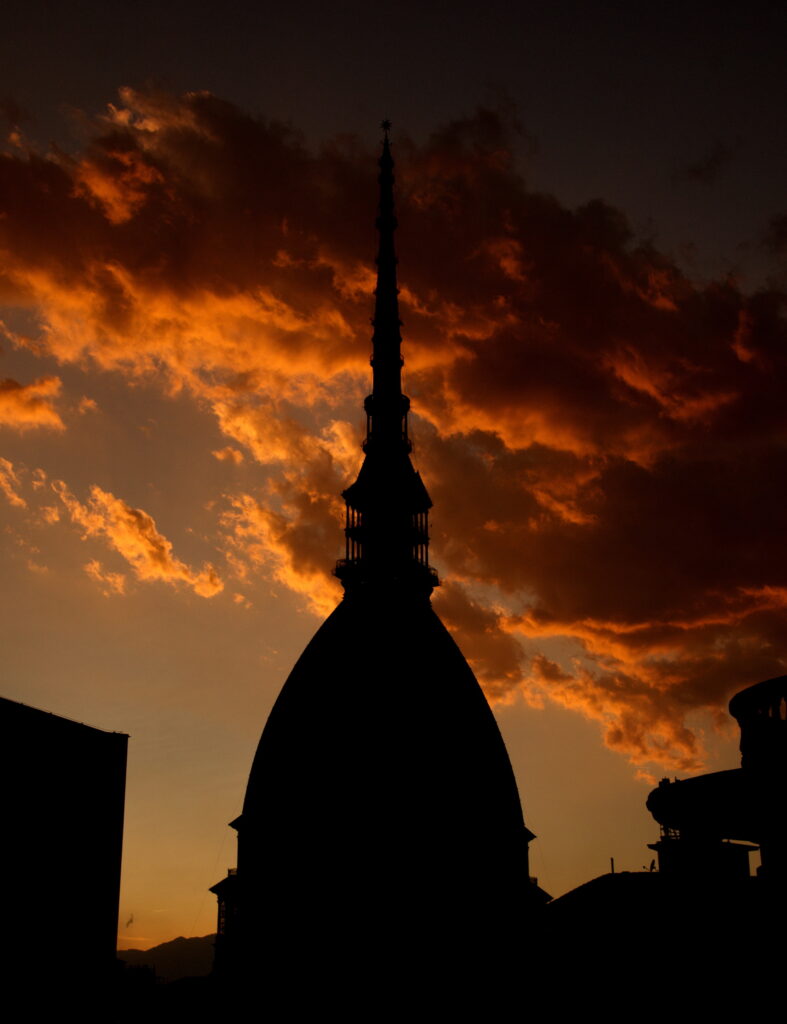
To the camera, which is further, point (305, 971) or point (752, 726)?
point (305, 971)

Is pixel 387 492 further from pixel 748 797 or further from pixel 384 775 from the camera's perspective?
pixel 748 797

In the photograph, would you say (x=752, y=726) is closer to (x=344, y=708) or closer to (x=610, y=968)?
(x=610, y=968)

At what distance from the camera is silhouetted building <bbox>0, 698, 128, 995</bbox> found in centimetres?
4284

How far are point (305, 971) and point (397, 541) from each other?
28706 mm

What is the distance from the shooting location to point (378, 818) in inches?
2340

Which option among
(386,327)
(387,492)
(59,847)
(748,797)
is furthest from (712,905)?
(386,327)

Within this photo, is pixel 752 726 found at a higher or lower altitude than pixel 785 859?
higher

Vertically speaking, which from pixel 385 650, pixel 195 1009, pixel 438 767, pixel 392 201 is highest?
pixel 392 201

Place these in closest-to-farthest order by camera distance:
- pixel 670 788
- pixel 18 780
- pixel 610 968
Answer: pixel 670 788 → pixel 18 780 → pixel 610 968

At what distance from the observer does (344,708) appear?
205 feet

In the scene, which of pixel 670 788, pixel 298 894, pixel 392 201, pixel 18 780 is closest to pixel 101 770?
pixel 18 780

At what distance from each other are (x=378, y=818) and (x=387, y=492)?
80.3 ft

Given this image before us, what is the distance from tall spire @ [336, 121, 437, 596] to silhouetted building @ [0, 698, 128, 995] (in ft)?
88.0

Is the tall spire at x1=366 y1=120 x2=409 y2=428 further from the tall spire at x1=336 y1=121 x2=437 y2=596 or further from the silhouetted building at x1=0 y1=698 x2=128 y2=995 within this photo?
the silhouetted building at x1=0 y1=698 x2=128 y2=995
